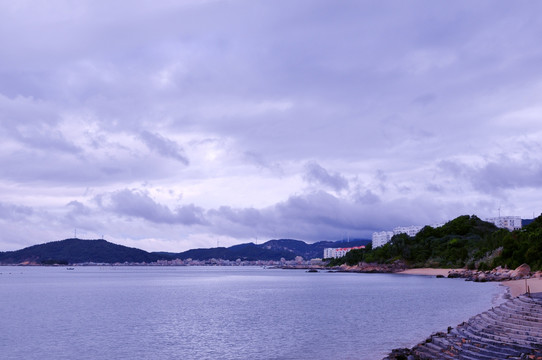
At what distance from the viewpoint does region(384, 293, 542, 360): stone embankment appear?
23.8 meters

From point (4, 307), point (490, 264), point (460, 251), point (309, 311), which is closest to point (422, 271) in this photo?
point (460, 251)

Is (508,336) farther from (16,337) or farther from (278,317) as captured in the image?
(16,337)

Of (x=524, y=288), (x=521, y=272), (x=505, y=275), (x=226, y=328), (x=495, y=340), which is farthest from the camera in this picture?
(x=505, y=275)

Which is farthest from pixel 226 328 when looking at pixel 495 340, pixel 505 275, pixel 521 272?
pixel 505 275

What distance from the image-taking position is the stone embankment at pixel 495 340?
23766mm

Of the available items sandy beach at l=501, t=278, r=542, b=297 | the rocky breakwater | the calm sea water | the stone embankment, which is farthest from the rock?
the stone embankment

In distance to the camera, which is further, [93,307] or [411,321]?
[93,307]

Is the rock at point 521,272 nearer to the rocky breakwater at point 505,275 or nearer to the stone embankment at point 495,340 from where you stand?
the rocky breakwater at point 505,275

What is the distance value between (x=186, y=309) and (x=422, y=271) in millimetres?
146608

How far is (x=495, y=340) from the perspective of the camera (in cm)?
2612

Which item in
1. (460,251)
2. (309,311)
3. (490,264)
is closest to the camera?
(309,311)

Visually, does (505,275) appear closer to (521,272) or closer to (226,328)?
(521,272)

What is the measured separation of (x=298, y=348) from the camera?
3641 centimetres

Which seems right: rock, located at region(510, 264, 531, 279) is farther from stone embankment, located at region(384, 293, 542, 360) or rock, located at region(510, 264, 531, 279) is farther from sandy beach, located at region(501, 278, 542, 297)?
stone embankment, located at region(384, 293, 542, 360)
